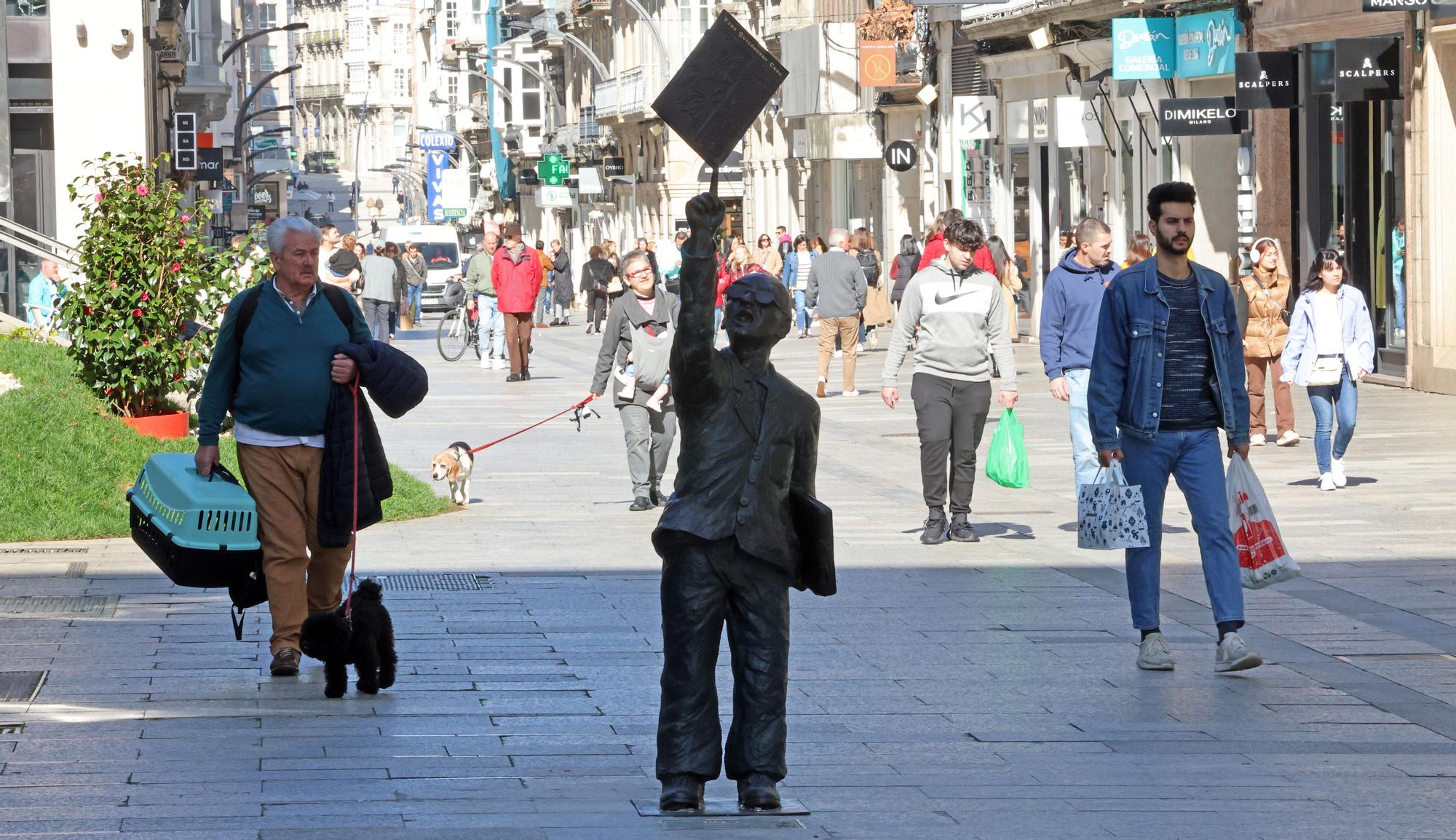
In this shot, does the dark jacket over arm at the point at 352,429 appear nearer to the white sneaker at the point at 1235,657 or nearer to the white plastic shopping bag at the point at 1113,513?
the white plastic shopping bag at the point at 1113,513

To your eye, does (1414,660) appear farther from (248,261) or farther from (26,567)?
(248,261)

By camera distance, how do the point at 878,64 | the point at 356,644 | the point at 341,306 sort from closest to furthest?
the point at 356,644
the point at 341,306
the point at 878,64

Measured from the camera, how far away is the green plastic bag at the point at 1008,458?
40.8 feet

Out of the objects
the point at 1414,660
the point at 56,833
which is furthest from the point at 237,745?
the point at 1414,660

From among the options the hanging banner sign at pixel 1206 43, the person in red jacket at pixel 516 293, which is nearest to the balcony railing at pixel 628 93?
the person in red jacket at pixel 516 293

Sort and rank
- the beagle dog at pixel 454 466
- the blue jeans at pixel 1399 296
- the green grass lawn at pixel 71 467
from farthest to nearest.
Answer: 1. the blue jeans at pixel 1399 296
2. the beagle dog at pixel 454 466
3. the green grass lawn at pixel 71 467

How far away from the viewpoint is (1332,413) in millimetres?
15008

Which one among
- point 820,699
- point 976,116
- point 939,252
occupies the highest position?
point 976,116

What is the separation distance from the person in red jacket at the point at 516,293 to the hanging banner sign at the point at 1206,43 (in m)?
8.31

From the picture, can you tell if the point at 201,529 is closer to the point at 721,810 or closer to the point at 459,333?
the point at 721,810

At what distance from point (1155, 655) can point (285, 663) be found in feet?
10.5

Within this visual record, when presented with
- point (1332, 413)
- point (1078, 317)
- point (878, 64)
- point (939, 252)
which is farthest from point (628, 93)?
point (1078, 317)

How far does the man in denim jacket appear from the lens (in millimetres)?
8430

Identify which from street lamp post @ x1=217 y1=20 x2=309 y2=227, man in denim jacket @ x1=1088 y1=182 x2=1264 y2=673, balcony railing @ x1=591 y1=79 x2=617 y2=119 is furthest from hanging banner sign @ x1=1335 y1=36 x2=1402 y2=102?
balcony railing @ x1=591 y1=79 x2=617 y2=119
